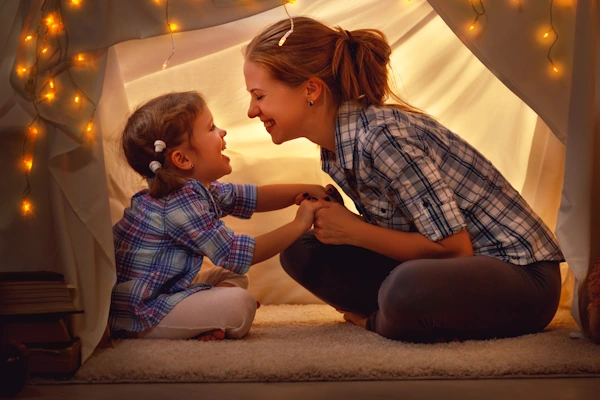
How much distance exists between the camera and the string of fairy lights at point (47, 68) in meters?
1.51

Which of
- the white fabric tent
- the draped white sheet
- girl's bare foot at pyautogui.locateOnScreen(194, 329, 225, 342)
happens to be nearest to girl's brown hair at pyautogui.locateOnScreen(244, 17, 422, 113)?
the white fabric tent

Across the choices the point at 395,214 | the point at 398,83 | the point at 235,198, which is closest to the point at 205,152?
the point at 235,198

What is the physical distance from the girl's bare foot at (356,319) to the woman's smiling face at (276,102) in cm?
47

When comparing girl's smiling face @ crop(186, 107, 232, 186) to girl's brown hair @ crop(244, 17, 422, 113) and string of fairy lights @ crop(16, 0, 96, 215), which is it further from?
string of fairy lights @ crop(16, 0, 96, 215)

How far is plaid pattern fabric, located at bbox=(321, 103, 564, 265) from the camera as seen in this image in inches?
66.4

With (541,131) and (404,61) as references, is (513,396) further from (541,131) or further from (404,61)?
(404,61)

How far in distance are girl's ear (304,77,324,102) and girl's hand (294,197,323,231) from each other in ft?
0.81

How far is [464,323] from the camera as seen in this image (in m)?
1.67

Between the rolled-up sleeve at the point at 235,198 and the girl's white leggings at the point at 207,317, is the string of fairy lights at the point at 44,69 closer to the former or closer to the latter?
the girl's white leggings at the point at 207,317

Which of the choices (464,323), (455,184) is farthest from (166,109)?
(464,323)

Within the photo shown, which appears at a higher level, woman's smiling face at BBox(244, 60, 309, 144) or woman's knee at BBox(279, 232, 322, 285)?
woman's smiling face at BBox(244, 60, 309, 144)

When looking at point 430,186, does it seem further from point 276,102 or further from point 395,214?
point 276,102

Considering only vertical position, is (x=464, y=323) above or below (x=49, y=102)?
below

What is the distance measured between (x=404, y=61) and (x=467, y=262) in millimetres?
927
